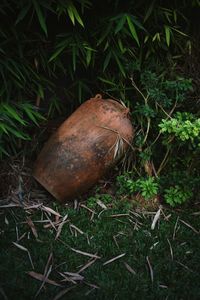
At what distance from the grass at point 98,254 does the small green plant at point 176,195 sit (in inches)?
3.8

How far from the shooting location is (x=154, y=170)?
3709 millimetres

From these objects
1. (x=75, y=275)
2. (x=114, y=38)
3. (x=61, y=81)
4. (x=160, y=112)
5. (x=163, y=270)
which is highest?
(x=114, y=38)

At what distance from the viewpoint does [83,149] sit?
11.2 ft

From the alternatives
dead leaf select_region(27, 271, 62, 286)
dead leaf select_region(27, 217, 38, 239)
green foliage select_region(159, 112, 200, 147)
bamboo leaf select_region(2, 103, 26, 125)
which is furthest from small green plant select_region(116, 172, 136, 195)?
dead leaf select_region(27, 271, 62, 286)

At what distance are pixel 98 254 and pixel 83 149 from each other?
2.83ft

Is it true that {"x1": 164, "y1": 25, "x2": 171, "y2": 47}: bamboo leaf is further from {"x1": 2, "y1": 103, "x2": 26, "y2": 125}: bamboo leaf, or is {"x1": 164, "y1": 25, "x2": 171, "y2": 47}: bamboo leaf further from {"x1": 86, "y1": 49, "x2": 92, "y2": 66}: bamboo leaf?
{"x1": 2, "y1": 103, "x2": 26, "y2": 125}: bamboo leaf

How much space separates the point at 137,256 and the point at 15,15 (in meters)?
2.09

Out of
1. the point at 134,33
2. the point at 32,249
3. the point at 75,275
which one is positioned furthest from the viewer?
the point at 134,33

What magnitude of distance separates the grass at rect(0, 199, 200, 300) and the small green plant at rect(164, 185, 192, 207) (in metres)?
0.10

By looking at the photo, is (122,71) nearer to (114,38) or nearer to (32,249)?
(114,38)

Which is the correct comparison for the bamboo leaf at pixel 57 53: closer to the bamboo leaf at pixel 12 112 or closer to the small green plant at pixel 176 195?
the bamboo leaf at pixel 12 112

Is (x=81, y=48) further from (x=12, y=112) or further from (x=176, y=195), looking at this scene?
(x=176, y=195)

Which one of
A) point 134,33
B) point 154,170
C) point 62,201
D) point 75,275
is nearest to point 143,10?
point 134,33

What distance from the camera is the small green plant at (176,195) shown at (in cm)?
353
